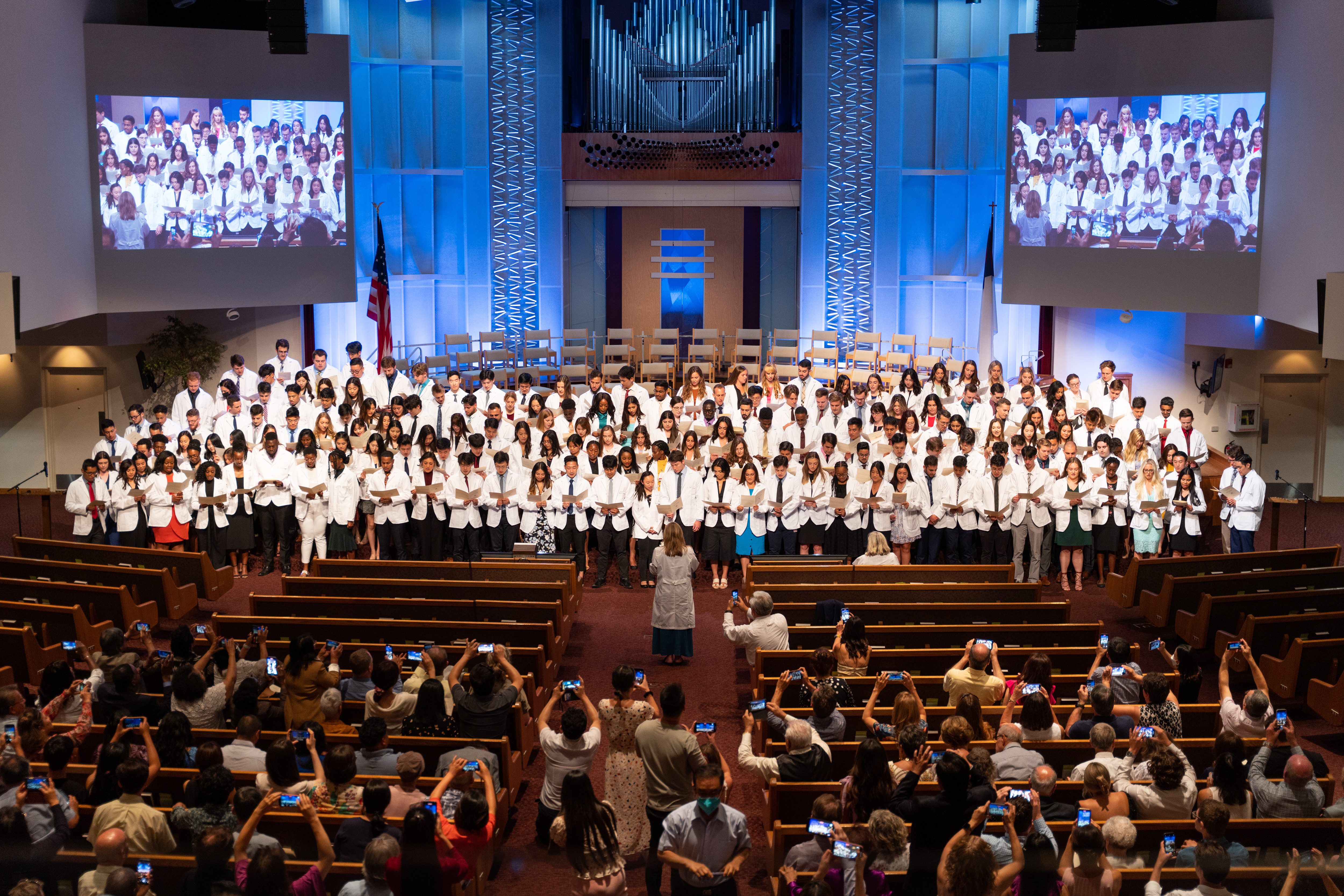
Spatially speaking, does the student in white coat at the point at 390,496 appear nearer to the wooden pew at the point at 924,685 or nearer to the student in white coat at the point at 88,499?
the student in white coat at the point at 88,499

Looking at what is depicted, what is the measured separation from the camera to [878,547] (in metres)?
10.5

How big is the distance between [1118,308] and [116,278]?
12655 mm

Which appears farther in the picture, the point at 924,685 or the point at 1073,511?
the point at 1073,511

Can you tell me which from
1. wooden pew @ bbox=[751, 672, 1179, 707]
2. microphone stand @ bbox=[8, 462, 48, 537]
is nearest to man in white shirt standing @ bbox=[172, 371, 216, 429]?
microphone stand @ bbox=[8, 462, 48, 537]

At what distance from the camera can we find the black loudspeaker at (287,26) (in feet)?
45.7

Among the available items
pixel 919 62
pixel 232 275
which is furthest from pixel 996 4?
pixel 232 275

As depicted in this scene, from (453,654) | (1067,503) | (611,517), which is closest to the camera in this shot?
(453,654)

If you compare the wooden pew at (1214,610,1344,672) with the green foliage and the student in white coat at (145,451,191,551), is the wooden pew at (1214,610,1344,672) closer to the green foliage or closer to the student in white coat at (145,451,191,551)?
the student in white coat at (145,451,191,551)

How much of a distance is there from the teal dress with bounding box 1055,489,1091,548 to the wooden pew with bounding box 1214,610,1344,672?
9.94 ft

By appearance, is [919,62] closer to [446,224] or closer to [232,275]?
[446,224]

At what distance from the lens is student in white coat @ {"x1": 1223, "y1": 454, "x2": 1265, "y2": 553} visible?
1197 centimetres

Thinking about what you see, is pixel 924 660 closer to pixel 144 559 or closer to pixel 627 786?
pixel 627 786

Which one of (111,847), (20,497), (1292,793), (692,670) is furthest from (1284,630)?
(20,497)

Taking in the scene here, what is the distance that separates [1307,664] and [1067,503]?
12.1 ft
